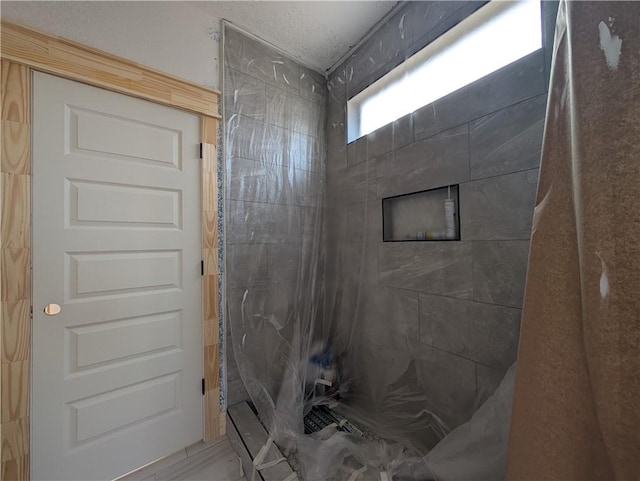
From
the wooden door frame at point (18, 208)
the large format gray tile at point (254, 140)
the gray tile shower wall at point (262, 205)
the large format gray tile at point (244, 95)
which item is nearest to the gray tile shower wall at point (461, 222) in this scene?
the gray tile shower wall at point (262, 205)

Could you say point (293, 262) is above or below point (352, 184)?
below

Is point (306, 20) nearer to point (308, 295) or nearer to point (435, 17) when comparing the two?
point (435, 17)

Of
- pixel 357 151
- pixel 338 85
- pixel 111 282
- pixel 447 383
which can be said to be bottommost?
pixel 447 383

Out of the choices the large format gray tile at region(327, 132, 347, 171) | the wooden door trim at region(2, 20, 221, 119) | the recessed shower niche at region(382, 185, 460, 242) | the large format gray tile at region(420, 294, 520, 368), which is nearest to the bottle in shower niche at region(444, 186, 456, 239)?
the recessed shower niche at region(382, 185, 460, 242)

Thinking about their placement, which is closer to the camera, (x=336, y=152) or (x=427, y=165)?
(x=427, y=165)

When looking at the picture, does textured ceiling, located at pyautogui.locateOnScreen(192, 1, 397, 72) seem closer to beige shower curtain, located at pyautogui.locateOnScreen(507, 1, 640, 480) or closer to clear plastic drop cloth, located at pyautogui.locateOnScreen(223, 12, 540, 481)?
clear plastic drop cloth, located at pyautogui.locateOnScreen(223, 12, 540, 481)

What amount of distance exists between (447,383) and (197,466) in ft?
4.29

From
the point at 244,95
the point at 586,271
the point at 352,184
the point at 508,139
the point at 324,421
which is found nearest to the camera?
the point at 586,271

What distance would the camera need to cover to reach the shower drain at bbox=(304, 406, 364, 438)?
4.42 ft

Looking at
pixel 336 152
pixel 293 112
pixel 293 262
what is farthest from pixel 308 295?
pixel 293 112

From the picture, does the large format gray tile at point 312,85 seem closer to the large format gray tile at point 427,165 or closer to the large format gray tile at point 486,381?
the large format gray tile at point 427,165

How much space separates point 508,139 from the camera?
98 cm

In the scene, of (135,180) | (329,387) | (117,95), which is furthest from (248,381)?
(117,95)

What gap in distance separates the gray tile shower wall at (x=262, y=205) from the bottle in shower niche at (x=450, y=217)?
757 millimetres
